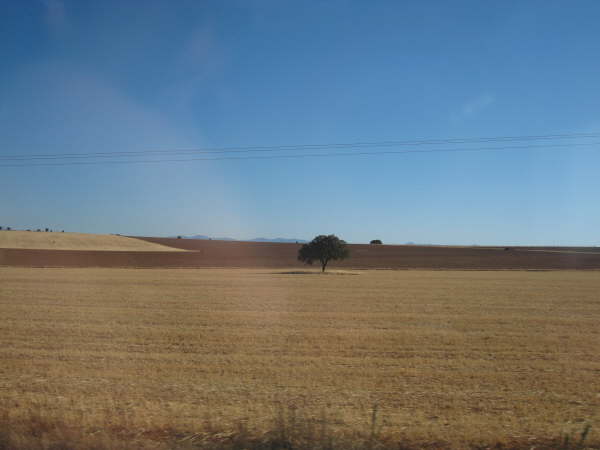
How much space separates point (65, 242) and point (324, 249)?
7519 centimetres

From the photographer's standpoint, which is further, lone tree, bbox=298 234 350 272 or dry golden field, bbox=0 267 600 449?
lone tree, bbox=298 234 350 272

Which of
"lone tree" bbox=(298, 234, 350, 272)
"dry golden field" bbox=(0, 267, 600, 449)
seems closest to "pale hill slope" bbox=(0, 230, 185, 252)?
"lone tree" bbox=(298, 234, 350, 272)

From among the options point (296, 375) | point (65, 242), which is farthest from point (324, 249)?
point (65, 242)

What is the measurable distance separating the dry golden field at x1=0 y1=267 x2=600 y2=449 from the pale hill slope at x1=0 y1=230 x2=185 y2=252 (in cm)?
8718

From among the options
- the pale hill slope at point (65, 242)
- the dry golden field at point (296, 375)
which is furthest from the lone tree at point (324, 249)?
the pale hill slope at point (65, 242)

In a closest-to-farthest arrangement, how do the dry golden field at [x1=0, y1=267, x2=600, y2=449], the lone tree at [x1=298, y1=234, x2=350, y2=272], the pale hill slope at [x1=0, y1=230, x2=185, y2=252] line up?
the dry golden field at [x1=0, y1=267, x2=600, y2=449] < the lone tree at [x1=298, y1=234, x2=350, y2=272] < the pale hill slope at [x1=0, y1=230, x2=185, y2=252]

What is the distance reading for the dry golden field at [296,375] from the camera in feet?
24.8

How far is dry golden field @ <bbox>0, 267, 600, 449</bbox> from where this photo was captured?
757 cm

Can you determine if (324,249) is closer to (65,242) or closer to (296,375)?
(296,375)

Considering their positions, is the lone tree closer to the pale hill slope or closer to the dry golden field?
the dry golden field

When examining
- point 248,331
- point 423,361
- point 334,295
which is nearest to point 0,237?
point 334,295

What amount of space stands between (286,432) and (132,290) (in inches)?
1123

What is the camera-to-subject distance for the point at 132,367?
1258 centimetres

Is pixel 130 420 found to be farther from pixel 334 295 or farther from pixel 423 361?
pixel 334 295
